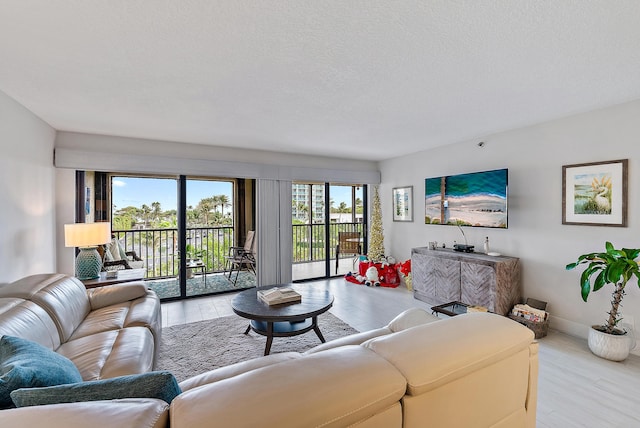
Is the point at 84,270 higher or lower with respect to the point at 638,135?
lower

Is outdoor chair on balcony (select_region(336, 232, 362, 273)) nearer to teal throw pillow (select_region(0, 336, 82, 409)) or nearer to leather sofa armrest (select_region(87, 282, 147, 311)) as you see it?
leather sofa armrest (select_region(87, 282, 147, 311))

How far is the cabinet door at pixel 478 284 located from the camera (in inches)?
131

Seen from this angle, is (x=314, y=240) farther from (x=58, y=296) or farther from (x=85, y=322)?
(x=58, y=296)

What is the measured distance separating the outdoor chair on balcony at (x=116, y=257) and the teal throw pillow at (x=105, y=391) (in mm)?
3821

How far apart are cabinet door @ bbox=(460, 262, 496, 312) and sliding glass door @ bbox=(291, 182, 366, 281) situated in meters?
2.53

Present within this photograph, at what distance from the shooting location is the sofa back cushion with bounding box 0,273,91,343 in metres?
2.04

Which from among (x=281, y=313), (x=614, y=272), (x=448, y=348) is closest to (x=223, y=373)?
(x=448, y=348)

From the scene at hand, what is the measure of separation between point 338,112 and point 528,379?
2543 millimetres

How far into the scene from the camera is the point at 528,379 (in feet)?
4.44

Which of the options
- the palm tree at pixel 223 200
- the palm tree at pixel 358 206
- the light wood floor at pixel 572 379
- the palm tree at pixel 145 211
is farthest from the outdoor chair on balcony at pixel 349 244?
the palm tree at pixel 145 211

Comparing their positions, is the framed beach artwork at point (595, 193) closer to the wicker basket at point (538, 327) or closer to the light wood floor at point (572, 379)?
the wicker basket at point (538, 327)

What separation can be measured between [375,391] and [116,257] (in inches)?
187

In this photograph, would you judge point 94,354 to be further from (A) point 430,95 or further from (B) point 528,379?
(A) point 430,95

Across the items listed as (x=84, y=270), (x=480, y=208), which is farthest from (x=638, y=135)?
(x=84, y=270)
